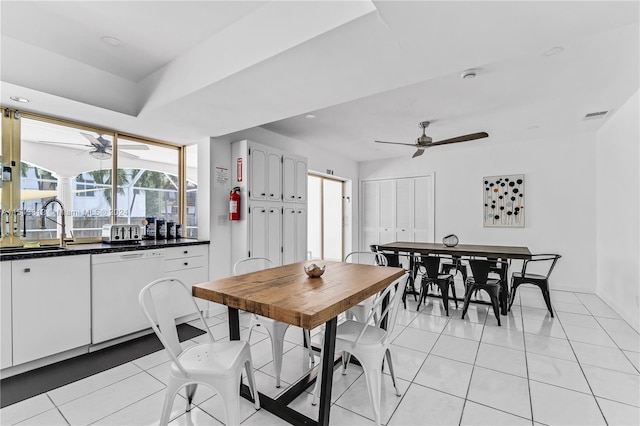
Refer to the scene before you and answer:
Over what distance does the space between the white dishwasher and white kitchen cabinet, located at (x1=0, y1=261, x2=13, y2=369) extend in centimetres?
54

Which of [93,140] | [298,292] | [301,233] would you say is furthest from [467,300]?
[93,140]

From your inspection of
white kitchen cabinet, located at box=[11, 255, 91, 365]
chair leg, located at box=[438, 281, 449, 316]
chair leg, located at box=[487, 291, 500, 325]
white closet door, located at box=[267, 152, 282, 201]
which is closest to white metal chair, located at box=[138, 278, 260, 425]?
white kitchen cabinet, located at box=[11, 255, 91, 365]

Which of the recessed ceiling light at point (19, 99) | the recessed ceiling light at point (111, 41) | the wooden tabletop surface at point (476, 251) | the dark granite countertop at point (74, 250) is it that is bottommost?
the wooden tabletop surface at point (476, 251)

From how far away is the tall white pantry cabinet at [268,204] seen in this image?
3.88 meters

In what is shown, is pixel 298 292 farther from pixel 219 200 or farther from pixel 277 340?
pixel 219 200

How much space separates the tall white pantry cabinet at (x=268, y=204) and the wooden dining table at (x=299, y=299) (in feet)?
5.25

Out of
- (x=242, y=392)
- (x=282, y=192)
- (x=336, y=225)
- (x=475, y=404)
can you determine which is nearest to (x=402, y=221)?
(x=336, y=225)

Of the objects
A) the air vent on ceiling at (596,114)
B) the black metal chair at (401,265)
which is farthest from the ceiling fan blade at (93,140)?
the air vent on ceiling at (596,114)

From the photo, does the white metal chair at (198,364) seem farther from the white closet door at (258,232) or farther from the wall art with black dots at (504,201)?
the wall art with black dots at (504,201)

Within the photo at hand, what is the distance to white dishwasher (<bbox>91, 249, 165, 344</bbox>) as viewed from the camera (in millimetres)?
2783

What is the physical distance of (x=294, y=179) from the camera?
14.9 ft

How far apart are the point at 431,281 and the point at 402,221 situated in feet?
9.01

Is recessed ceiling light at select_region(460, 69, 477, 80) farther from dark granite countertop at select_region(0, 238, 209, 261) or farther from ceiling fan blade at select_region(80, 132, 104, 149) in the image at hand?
ceiling fan blade at select_region(80, 132, 104, 149)

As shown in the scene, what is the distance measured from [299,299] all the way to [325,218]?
5595mm
